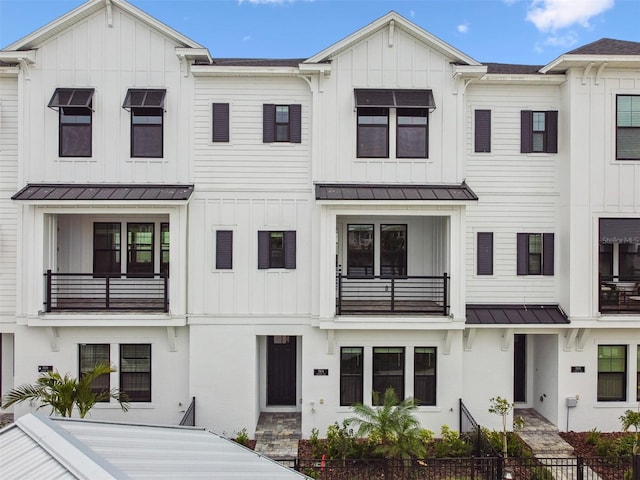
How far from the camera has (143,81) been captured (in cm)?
1179

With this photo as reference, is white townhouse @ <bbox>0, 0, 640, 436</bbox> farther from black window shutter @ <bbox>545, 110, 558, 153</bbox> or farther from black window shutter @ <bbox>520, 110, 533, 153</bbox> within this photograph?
A: black window shutter @ <bbox>520, 110, 533, 153</bbox>

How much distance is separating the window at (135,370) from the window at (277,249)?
169 inches

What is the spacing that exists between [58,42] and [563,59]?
47.1 ft

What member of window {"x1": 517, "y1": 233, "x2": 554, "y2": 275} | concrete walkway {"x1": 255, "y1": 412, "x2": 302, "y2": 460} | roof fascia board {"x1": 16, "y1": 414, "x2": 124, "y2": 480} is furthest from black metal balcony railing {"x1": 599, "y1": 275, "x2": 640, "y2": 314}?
roof fascia board {"x1": 16, "y1": 414, "x2": 124, "y2": 480}

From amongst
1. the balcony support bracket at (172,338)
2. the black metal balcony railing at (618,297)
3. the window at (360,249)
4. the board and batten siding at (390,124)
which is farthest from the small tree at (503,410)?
the balcony support bracket at (172,338)

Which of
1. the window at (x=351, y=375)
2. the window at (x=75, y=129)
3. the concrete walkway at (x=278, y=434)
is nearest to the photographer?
the concrete walkway at (x=278, y=434)

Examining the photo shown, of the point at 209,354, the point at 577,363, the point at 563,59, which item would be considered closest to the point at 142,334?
the point at 209,354

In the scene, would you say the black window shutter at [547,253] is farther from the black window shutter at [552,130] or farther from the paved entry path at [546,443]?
the paved entry path at [546,443]

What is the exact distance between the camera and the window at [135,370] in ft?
39.5

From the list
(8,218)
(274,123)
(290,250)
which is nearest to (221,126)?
(274,123)

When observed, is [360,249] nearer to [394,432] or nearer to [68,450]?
[394,432]

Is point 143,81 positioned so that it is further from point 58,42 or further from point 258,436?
point 258,436

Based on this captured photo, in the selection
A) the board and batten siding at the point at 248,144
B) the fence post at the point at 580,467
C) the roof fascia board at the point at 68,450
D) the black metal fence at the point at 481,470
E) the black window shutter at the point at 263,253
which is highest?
the board and batten siding at the point at 248,144

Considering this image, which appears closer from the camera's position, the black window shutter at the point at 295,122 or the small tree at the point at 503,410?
the small tree at the point at 503,410
